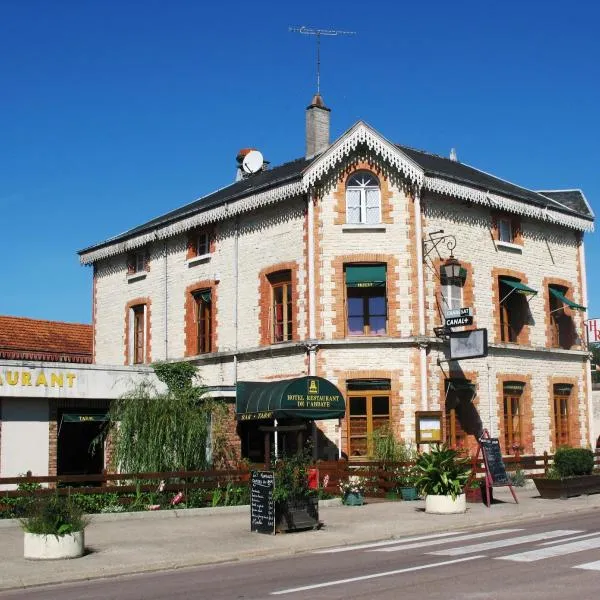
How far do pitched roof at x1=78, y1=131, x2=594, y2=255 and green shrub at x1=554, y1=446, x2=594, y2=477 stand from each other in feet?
28.5

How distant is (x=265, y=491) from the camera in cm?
1639

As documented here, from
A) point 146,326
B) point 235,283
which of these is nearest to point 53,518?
point 235,283

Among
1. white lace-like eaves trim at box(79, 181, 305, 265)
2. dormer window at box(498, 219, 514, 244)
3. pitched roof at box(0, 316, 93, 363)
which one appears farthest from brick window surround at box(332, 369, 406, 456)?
pitched roof at box(0, 316, 93, 363)

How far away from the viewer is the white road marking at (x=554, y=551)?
41.4ft

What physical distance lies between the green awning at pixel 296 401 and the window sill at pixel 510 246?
825cm

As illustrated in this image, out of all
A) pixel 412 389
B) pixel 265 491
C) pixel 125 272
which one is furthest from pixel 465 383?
pixel 125 272

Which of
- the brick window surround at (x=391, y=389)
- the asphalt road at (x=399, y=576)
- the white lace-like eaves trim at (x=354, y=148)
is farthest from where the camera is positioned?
the white lace-like eaves trim at (x=354, y=148)

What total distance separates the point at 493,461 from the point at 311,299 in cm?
748

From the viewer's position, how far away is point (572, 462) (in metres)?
23.3

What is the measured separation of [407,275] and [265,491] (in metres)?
11.2

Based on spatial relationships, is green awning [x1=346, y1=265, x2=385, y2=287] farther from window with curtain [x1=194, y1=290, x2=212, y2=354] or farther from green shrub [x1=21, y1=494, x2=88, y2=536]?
green shrub [x1=21, y1=494, x2=88, y2=536]

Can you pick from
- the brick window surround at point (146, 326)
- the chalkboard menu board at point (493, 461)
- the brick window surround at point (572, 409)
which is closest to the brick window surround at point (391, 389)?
the chalkboard menu board at point (493, 461)

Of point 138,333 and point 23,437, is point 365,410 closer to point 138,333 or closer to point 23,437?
point 23,437

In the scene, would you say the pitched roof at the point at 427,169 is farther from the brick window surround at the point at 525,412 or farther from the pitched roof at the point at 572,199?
the brick window surround at the point at 525,412
